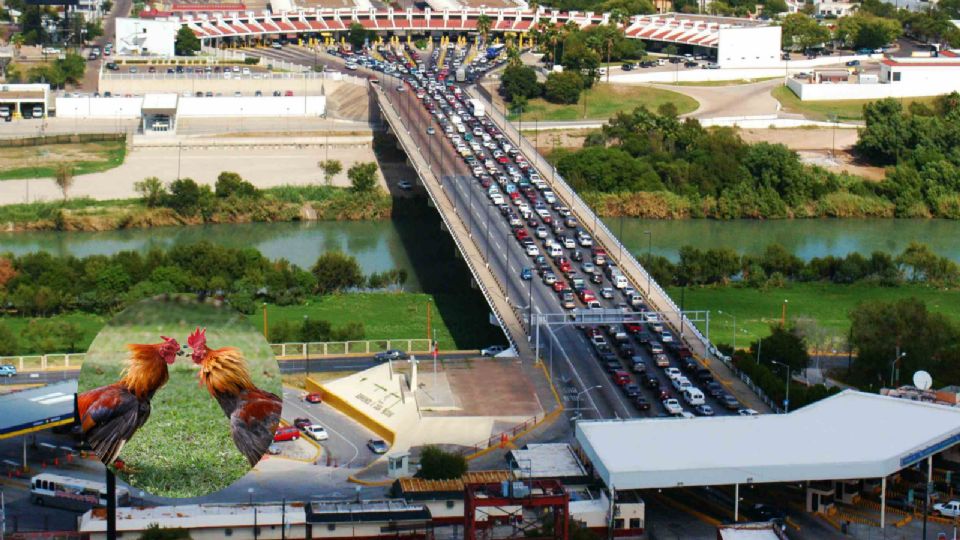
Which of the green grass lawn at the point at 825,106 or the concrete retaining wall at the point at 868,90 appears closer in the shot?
the green grass lawn at the point at 825,106

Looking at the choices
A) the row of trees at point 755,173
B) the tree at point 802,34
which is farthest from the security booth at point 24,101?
the tree at point 802,34

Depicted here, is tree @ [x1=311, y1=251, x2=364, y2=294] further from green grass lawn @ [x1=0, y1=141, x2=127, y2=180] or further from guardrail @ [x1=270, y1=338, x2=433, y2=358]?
green grass lawn @ [x1=0, y1=141, x2=127, y2=180]

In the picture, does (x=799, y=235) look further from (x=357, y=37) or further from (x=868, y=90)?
(x=357, y=37)

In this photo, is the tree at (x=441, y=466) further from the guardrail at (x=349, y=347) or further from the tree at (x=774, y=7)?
the tree at (x=774, y=7)

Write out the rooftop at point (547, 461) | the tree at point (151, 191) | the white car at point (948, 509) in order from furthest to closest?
the tree at point (151, 191) → the rooftop at point (547, 461) → the white car at point (948, 509)

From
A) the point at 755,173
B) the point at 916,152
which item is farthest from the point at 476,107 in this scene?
the point at 916,152

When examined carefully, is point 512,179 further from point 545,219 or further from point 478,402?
point 478,402

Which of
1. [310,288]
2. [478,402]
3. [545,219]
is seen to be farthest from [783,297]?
[478,402]

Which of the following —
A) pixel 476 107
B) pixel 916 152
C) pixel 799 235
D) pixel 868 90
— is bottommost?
pixel 799 235
